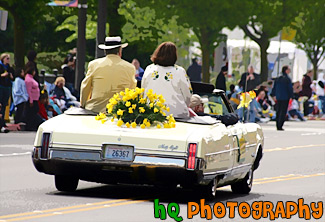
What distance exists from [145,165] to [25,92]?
50.4 feet

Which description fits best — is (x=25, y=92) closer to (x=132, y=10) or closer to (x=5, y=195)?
(x=5, y=195)

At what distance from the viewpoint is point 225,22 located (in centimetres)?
5578

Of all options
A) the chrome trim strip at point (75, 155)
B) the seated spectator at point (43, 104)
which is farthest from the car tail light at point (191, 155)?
the seated spectator at point (43, 104)

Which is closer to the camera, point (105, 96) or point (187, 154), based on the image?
point (187, 154)

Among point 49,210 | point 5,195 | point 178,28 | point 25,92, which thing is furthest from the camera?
point 178,28

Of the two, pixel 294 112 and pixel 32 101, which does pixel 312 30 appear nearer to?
pixel 294 112

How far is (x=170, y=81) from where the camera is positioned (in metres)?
13.3

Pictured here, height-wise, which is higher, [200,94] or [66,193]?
[200,94]

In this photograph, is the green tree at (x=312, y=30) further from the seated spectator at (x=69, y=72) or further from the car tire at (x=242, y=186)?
the car tire at (x=242, y=186)

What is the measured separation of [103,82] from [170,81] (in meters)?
1.02

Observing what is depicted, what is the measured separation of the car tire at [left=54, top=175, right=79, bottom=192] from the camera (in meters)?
13.1

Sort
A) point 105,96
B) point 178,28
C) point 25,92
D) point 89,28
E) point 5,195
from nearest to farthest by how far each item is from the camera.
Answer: point 5,195
point 105,96
point 25,92
point 89,28
point 178,28

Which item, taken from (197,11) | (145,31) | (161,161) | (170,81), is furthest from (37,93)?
(197,11)

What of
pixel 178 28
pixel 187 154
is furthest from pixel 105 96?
pixel 178 28
